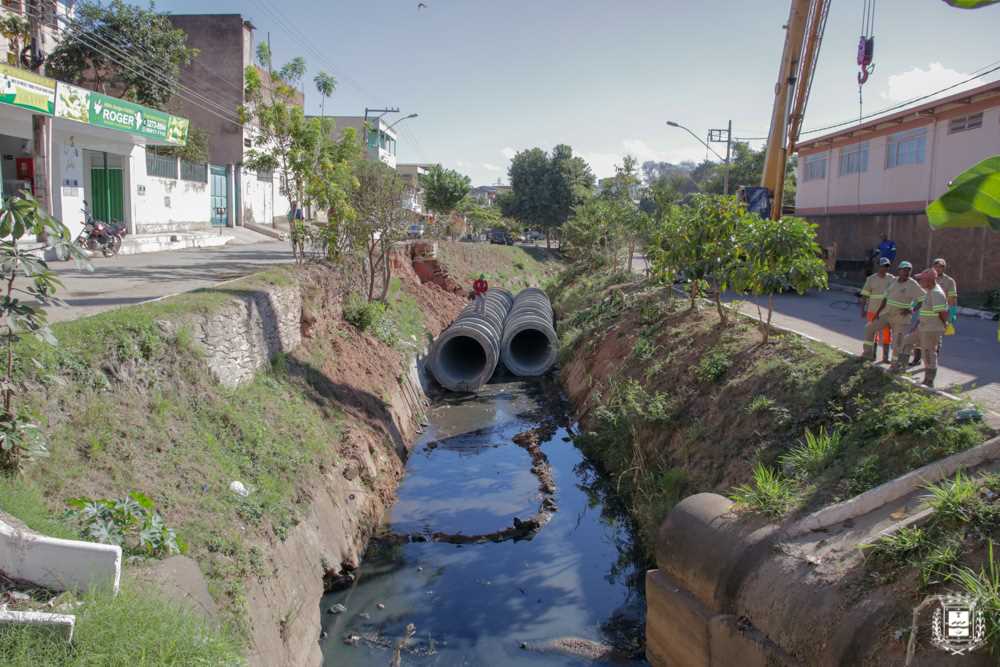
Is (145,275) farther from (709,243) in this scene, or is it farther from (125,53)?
(125,53)

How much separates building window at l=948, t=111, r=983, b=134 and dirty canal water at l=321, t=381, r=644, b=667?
1705cm

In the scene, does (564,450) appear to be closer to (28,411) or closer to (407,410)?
(407,410)

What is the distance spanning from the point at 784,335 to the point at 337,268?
1081cm

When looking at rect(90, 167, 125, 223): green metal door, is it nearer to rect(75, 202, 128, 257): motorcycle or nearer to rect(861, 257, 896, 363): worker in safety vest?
rect(75, 202, 128, 257): motorcycle

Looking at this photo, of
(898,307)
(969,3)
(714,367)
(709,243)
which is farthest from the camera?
(709,243)

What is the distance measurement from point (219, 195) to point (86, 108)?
1477 cm

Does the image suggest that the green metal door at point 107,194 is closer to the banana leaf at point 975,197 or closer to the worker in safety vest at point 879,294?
the worker in safety vest at point 879,294

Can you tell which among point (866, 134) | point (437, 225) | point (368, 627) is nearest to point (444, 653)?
point (368, 627)

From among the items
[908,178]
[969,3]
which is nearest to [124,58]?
[908,178]

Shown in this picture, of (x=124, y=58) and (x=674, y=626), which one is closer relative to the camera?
(x=674, y=626)

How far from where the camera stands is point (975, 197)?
4363mm

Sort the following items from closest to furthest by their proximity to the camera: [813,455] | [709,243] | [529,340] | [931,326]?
[813,455] → [931,326] → [709,243] → [529,340]

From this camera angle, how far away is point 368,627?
9.13 m

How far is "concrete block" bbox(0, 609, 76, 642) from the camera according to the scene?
182 inches
